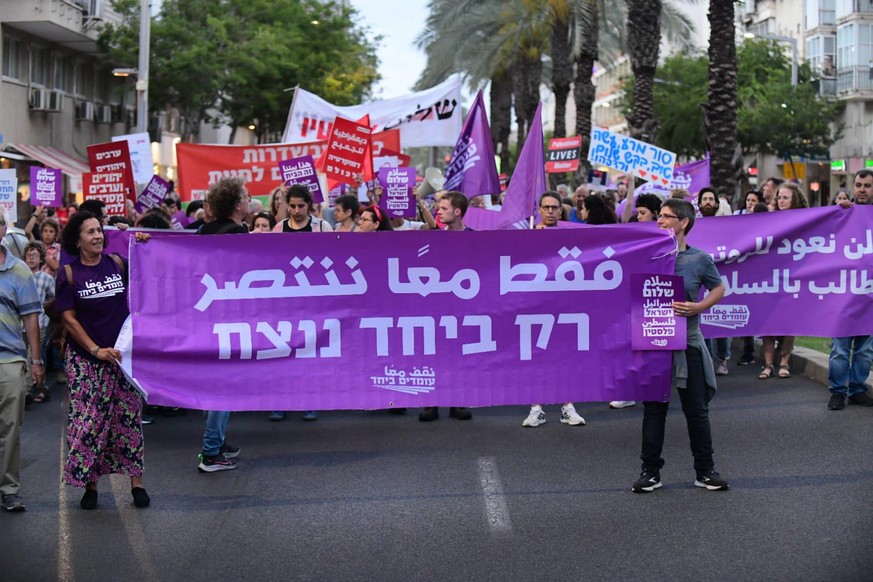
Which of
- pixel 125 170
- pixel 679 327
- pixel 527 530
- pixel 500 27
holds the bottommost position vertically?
pixel 527 530

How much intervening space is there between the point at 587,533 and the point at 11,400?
11.7 ft

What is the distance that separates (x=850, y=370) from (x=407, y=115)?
1311cm

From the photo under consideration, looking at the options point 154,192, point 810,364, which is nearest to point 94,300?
point 810,364

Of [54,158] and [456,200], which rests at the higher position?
[54,158]

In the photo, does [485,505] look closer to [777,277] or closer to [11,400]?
[11,400]

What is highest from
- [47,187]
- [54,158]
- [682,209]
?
[54,158]

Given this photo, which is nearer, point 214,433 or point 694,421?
point 694,421

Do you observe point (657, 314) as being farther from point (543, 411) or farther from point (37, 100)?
point (37, 100)

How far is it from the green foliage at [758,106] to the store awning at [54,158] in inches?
1097

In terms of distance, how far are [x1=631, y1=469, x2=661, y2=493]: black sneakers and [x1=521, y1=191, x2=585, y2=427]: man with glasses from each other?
2480mm

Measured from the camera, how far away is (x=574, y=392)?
311 inches

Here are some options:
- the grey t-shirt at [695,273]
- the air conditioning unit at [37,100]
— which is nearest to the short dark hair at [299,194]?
the grey t-shirt at [695,273]

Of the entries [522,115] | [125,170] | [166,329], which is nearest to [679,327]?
[166,329]

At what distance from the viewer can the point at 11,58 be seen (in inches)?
1426
